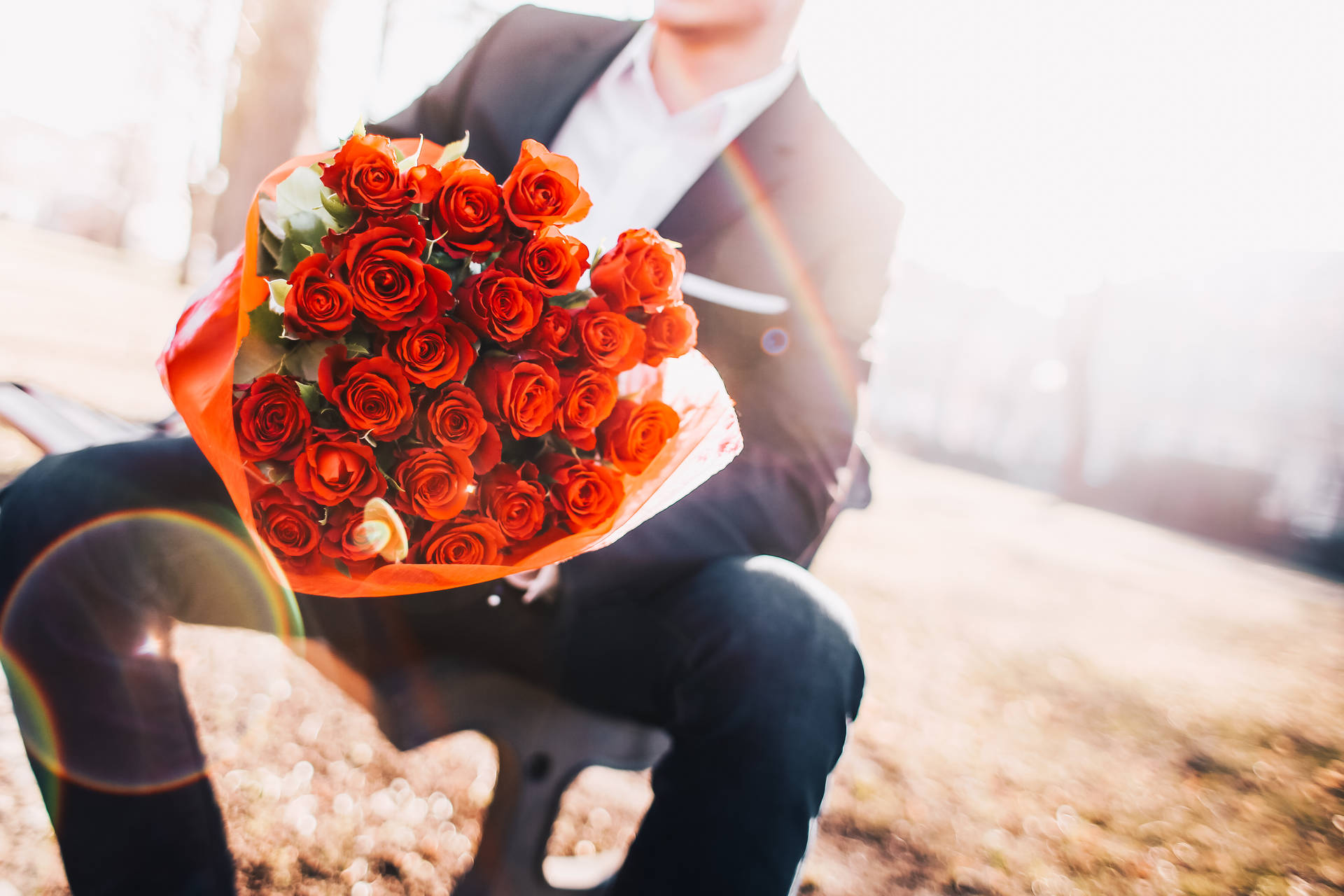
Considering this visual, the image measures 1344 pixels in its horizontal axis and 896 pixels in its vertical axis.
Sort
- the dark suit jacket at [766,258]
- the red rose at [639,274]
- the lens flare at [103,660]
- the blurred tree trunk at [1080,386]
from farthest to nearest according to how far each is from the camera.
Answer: the blurred tree trunk at [1080,386]
the dark suit jacket at [766,258]
the lens flare at [103,660]
the red rose at [639,274]

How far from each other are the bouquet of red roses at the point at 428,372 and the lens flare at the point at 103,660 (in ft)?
1.12

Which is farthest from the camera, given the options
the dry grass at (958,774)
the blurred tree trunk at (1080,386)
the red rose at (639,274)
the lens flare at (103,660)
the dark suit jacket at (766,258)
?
the blurred tree trunk at (1080,386)

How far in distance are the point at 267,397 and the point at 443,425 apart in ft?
0.72

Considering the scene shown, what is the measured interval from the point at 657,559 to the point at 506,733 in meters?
0.50

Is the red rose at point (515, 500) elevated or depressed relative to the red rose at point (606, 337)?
depressed

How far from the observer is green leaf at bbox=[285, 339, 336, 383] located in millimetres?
893

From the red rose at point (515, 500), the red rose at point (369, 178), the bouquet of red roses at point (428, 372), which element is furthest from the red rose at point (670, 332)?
the red rose at point (369, 178)

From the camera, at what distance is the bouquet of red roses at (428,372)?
87 centimetres

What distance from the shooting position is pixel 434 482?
89 cm

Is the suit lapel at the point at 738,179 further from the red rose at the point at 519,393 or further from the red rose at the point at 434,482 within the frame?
the red rose at the point at 434,482

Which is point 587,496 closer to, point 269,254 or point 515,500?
point 515,500

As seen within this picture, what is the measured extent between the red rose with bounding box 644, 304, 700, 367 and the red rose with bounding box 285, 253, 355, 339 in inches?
15.5

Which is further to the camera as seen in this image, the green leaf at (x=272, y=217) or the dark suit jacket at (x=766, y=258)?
the dark suit jacket at (x=766, y=258)

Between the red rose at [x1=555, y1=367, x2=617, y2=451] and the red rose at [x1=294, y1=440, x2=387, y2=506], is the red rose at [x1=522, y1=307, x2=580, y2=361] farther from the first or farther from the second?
the red rose at [x1=294, y1=440, x2=387, y2=506]
